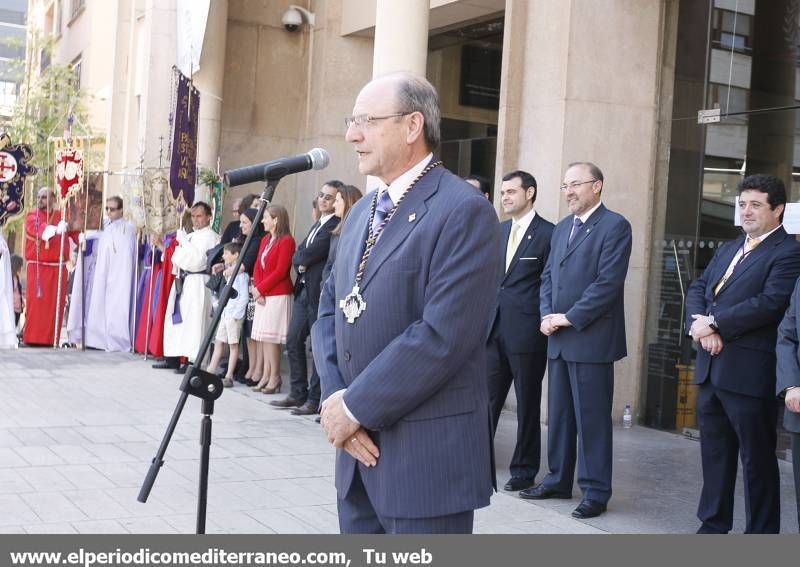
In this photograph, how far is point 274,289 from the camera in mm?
10625

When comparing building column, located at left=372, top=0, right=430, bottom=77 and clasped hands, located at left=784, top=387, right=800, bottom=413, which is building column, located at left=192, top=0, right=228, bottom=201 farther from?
clasped hands, located at left=784, top=387, right=800, bottom=413

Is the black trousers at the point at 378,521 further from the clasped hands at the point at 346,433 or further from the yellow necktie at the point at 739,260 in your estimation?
the yellow necktie at the point at 739,260

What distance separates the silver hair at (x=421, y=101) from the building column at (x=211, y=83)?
11.4m

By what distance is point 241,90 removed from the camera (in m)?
15.6

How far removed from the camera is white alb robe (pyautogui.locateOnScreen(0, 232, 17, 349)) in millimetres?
13414

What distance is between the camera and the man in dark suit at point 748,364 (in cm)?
557

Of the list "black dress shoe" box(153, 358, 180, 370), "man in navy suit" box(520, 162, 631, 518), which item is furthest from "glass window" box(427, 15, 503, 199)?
"man in navy suit" box(520, 162, 631, 518)

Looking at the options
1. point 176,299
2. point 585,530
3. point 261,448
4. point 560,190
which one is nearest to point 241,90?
point 176,299

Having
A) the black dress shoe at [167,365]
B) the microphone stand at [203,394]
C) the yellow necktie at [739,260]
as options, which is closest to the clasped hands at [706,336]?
the yellow necktie at [739,260]

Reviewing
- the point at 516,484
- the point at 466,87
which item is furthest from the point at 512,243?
the point at 466,87

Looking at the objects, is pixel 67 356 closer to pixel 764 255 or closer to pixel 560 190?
pixel 560 190

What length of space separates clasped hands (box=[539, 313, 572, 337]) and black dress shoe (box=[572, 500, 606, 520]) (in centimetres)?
107

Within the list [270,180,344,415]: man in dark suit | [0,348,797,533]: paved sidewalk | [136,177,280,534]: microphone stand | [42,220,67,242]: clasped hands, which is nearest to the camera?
[136,177,280,534]: microphone stand
